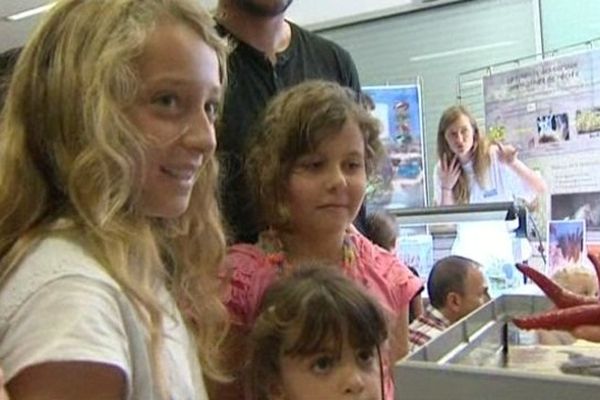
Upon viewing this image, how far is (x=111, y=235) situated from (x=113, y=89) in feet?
0.46

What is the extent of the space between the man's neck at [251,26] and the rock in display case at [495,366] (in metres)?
0.78

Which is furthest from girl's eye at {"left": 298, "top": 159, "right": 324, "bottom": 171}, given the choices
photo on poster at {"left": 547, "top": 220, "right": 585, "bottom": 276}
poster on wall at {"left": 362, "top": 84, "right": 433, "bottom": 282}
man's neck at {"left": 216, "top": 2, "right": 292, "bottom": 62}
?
poster on wall at {"left": 362, "top": 84, "right": 433, "bottom": 282}

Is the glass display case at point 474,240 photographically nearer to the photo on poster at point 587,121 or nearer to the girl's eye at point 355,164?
the photo on poster at point 587,121

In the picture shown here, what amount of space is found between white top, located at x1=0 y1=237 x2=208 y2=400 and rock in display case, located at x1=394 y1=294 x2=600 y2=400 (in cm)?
29

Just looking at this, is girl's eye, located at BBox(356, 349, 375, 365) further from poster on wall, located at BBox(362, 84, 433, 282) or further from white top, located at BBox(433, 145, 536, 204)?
poster on wall, located at BBox(362, 84, 433, 282)

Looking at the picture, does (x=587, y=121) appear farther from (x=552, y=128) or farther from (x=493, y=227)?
(x=493, y=227)

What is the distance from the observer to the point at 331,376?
109cm

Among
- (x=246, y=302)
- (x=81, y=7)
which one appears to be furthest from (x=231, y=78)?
(x=81, y=7)

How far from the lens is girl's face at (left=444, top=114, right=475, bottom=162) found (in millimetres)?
2928

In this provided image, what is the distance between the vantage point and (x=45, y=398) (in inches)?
24.6

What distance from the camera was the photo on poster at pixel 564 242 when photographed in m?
2.58

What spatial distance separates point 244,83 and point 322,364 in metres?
0.49

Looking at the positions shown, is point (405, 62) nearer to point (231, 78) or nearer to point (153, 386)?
point (231, 78)

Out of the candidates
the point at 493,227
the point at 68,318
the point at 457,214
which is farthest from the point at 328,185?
the point at 493,227
